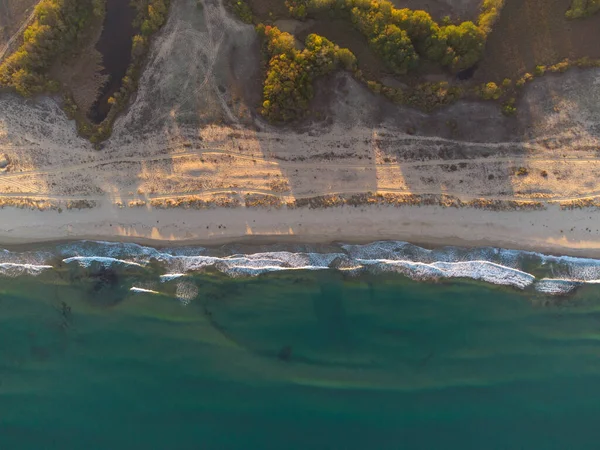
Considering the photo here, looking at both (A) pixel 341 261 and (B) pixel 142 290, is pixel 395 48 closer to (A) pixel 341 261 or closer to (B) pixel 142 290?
(A) pixel 341 261

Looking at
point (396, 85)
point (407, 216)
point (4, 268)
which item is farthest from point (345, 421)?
point (4, 268)

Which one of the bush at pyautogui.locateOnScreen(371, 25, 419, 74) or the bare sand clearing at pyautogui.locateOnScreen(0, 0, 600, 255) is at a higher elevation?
the bush at pyautogui.locateOnScreen(371, 25, 419, 74)

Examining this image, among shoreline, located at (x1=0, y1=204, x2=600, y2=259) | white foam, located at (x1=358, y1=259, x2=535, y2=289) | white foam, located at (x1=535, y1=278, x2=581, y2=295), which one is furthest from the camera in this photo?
white foam, located at (x1=358, y1=259, x2=535, y2=289)

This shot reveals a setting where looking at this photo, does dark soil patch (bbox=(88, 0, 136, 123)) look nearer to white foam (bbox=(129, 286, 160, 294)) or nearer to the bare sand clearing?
the bare sand clearing

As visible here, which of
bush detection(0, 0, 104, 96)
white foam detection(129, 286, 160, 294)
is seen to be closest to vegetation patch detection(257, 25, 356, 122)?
bush detection(0, 0, 104, 96)

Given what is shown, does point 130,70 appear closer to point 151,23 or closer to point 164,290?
point 151,23

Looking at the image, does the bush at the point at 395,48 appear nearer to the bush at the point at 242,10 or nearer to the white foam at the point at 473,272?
the bush at the point at 242,10
